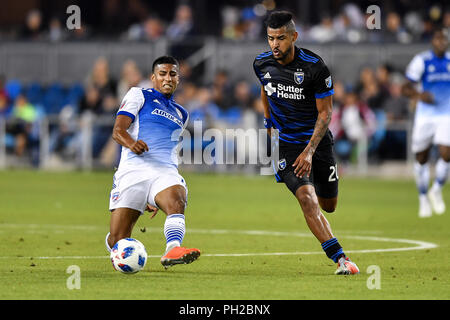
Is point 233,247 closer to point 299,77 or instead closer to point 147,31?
point 299,77

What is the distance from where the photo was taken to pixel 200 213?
17.4 metres

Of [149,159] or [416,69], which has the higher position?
[416,69]

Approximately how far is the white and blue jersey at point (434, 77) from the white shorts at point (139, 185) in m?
7.74

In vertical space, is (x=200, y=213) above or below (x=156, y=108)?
below

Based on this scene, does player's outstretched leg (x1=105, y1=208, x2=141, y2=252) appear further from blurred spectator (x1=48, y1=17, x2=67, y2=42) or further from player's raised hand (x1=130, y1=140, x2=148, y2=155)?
blurred spectator (x1=48, y1=17, x2=67, y2=42)

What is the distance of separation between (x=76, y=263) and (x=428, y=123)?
835 cm

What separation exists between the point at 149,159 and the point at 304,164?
1506 millimetres

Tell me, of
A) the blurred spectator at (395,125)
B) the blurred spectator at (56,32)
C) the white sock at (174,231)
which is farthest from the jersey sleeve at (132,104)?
the blurred spectator at (56,32)

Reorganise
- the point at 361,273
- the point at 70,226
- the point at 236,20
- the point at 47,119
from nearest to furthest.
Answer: the point at 361,273 → the point at 70,226 → the point at 47,119 → the point at 236,20

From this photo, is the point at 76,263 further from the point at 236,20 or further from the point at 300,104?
the point at 236,20

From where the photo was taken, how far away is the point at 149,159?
33.5 ft

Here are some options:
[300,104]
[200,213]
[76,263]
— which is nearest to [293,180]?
[300,104]

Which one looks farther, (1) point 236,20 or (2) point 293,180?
(1) point 236,20

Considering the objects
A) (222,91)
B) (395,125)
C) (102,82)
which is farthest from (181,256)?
(102,82)
